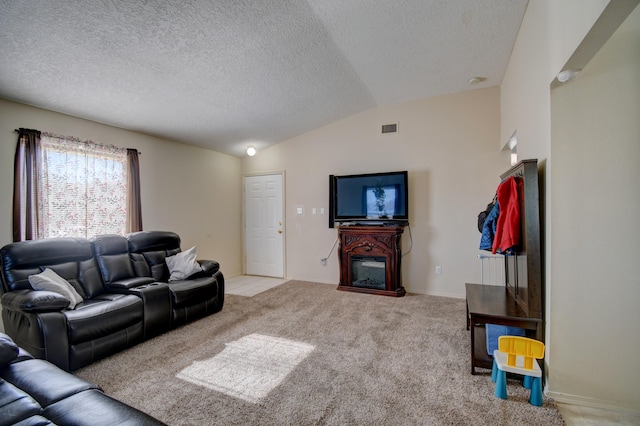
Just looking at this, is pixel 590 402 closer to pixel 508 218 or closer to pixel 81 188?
pixel 508 218

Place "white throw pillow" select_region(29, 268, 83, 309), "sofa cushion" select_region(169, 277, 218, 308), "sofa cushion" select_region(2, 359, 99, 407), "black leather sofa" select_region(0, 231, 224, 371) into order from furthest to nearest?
"sofa cushion" select_region(169, 277, 218, 308), "white throw pillow" select_region(29, 268, 83, 309), "black leather sofa" select_region(0, 231, 224, 371), "sofa cushion" select_region(2, 359, 99, 407)

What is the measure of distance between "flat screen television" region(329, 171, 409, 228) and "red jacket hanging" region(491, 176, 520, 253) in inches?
73.8

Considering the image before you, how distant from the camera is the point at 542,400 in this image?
70.7 inches

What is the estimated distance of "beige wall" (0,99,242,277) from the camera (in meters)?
2.81

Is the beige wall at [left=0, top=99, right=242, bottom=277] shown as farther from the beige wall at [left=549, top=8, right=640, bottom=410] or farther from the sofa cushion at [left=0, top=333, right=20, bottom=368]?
the beige wall at [left=549, top=8, right=640, bottom=410]

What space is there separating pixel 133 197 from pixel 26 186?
1.07 meters

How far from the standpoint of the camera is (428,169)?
4250 mm

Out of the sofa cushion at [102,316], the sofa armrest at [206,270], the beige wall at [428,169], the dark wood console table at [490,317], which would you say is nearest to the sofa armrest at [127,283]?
the sofa cushion at [102,316]

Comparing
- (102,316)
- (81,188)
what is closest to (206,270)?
(102,316)

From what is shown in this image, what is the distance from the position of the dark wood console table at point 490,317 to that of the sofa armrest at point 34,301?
10.2 ft

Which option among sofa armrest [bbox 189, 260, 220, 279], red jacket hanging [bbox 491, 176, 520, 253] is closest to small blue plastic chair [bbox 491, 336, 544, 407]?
red jacket hanging [bbox 491, 176, 520, 253]

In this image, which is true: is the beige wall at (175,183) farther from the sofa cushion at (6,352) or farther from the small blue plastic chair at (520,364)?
the small blue plastic chair at (520,364)

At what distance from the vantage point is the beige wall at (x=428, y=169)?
3.97 metres

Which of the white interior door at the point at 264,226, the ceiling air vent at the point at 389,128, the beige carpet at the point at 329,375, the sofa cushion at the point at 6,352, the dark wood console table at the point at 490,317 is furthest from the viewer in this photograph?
the white interior door at the point at 264,226
